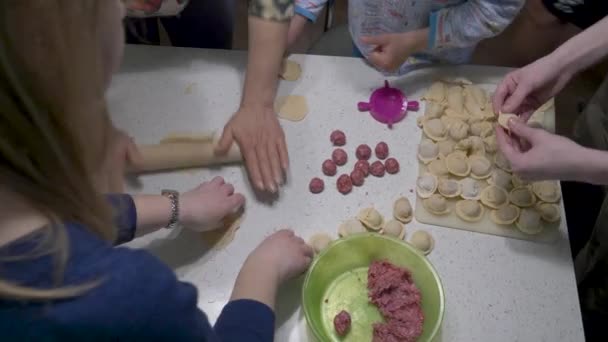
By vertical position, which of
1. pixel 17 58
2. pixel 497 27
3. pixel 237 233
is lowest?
pixel 237 233

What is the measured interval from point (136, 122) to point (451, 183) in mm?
506

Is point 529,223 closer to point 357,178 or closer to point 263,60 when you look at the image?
point 357,178

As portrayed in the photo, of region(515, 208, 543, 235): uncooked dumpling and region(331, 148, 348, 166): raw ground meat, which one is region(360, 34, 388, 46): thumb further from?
region(515, 208, 543, 235): uncooked dumpling

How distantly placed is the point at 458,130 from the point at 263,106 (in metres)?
0.31

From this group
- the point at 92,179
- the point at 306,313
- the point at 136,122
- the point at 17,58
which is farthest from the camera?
the point at 136,122

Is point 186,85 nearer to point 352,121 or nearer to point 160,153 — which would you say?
point 160,153

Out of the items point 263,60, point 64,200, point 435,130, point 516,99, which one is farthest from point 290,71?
point 64,200

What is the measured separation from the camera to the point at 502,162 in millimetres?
814

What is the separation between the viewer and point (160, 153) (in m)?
0.80

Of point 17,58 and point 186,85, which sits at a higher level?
point 17,58

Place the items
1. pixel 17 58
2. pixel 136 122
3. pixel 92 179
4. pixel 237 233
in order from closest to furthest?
pixel 17 58 < pixel 92 179 < pixel 237 233 < pixel 136 122

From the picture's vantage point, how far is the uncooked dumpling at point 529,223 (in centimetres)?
75

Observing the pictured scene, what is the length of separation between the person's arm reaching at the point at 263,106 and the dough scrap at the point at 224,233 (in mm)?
60

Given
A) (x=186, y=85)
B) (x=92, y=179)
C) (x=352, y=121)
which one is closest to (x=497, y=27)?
(x=352, y=121)
